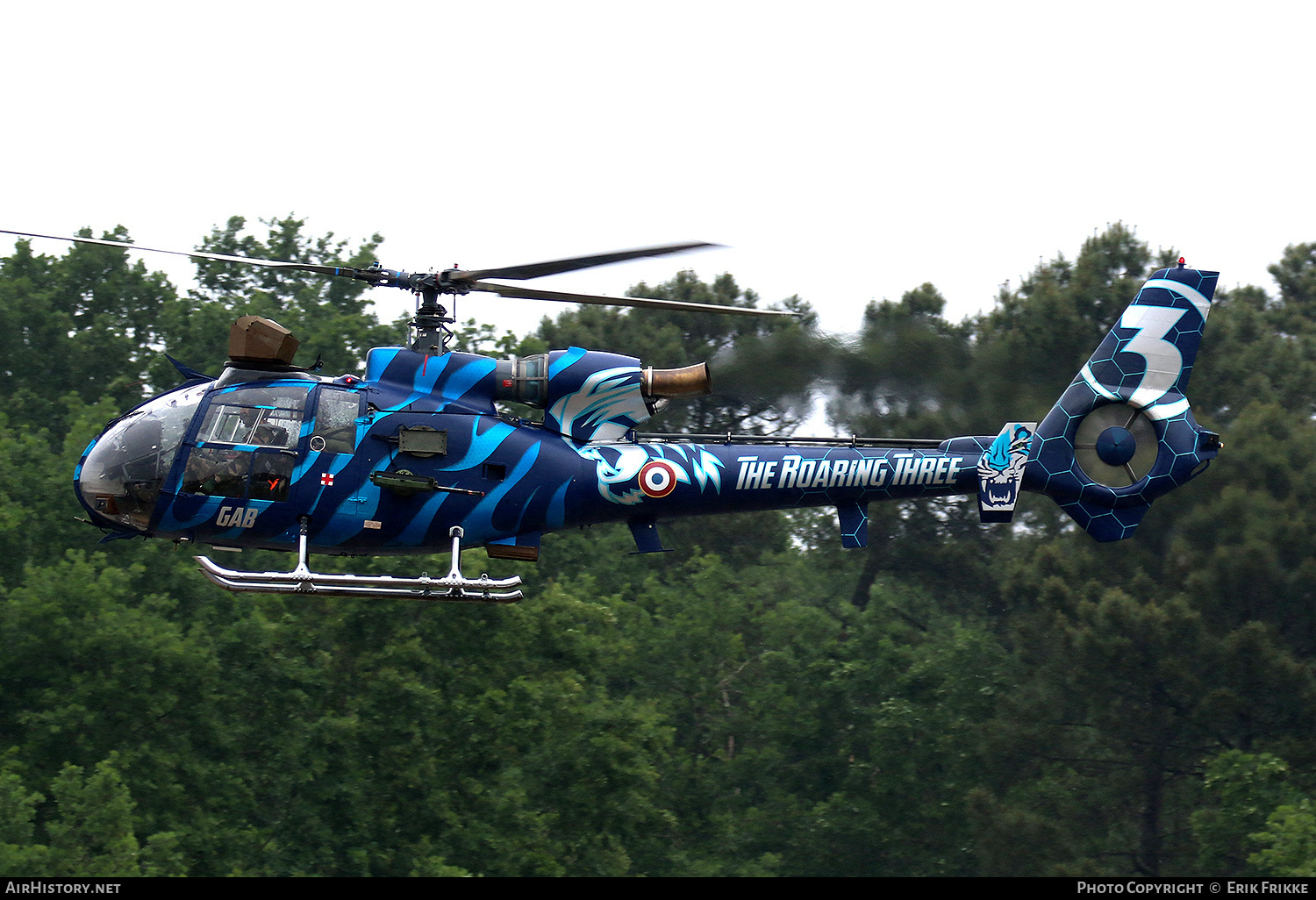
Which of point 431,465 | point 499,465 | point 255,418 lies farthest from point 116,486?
point 499,465

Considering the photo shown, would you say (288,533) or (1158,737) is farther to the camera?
(1158,737)

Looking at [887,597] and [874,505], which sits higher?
[874,505]

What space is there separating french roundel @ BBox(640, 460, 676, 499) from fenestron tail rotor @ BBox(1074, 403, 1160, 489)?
14.8ft

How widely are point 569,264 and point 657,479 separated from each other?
2399 mm

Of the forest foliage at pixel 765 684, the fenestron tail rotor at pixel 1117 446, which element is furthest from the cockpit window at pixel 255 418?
the forest foliage at pixel 765 684

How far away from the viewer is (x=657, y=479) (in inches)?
611

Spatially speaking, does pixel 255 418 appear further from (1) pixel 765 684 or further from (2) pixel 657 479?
(1) pixel 765 684

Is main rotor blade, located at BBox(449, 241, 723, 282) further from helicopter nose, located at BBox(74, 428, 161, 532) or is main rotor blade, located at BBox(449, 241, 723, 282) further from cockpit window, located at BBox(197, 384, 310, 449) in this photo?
helicopter nose, located at BBox(74, 428, 161, 532)
